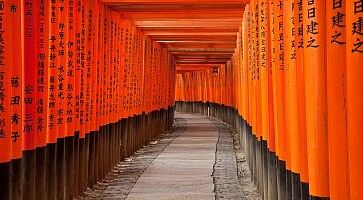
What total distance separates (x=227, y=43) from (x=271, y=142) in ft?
46.6

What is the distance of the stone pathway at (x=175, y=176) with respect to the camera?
8891mm

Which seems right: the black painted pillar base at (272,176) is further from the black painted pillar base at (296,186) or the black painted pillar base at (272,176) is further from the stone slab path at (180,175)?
the black painted pillar base at (296,186)

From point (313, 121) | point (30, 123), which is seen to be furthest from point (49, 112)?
point (313, 121)

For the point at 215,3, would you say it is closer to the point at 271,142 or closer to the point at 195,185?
the point at 195,185

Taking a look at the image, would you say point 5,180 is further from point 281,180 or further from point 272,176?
point 272,176

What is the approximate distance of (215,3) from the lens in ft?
36.9

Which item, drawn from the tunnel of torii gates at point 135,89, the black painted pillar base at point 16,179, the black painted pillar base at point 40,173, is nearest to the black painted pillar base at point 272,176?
the tunnel of torii gates at point 135,89

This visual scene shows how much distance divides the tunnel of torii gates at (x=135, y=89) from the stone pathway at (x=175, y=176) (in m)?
0.40

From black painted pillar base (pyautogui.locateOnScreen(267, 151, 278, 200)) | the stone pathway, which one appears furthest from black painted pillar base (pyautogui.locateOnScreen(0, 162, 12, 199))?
the stone pathway

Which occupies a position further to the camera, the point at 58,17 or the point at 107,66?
the point at 107,66

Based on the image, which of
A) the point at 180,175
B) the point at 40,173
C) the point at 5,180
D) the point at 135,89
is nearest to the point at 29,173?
the point at 40,173

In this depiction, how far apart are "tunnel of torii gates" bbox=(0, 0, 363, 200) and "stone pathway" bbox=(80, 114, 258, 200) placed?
40cm

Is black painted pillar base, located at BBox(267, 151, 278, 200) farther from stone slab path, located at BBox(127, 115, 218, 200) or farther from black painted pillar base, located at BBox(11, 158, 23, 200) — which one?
black painted pillar base, located at BBox(11, 158, 23, 200)

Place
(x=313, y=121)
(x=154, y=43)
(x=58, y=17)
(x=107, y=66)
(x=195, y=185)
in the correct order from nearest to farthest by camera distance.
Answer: (x=313, y=121) < (x=58, y=17) < (x=195, y=185) < (x=107, y=66) < (x=154, y=43)
